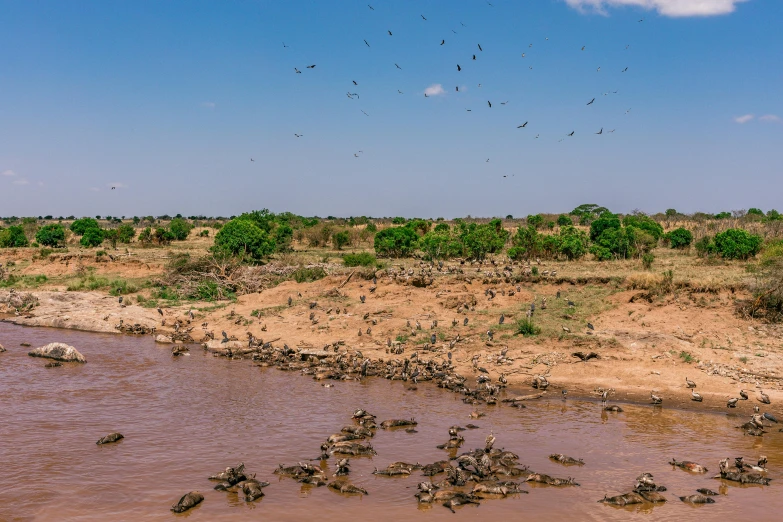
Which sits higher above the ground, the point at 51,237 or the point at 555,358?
the point at 51,237

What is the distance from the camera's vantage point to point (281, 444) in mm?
14562

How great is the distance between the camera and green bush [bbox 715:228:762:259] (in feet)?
118

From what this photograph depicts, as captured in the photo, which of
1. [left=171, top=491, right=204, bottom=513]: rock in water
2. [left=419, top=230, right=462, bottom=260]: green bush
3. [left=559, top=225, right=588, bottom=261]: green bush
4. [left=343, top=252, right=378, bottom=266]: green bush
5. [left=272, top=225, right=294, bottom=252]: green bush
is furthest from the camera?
[left=272, top=225, right=294, bottom=252]: green bush

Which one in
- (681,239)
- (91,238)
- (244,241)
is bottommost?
(91,238)

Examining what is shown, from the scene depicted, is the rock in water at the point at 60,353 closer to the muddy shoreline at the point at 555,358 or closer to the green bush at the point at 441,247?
the muddy shoreline at the point at 555,358

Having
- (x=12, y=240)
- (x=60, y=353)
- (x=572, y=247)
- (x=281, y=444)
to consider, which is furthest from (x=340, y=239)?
(x=281, y=444)

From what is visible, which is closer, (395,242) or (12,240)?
(395,242)

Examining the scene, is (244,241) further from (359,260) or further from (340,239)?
(340,239)

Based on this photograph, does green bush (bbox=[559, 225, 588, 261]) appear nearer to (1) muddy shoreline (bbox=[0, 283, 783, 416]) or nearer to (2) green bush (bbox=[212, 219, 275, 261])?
(1) muddy shoreline (bbox=[0, 283, 783, 416])

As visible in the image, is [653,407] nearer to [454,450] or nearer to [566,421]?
[566,421]

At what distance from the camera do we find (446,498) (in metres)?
11.5

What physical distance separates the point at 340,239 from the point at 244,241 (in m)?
15.4

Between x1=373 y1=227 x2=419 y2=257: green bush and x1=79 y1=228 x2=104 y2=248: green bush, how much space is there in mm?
→ 25931

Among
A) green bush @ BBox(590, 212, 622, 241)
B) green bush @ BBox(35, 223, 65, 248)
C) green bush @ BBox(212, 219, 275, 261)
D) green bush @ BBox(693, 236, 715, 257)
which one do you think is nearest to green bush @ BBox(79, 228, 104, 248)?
green bush @ BBox(35, 223, 65, 248)
